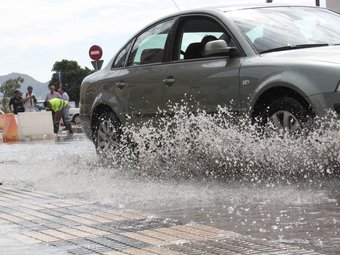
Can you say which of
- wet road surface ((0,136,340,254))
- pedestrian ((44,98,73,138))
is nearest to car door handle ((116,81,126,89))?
wet road surface ((0,136,340,254))

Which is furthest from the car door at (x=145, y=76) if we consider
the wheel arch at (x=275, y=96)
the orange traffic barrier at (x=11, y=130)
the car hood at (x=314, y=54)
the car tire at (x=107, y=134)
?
the orange traffic barrier at (x=11, y=130)

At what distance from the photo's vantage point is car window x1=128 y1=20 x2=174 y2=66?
697 cm

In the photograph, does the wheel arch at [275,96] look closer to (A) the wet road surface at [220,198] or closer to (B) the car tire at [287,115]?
(B) the car tire at [287,115]

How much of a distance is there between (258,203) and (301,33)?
2.02 metres

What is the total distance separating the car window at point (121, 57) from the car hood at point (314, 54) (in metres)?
2.29

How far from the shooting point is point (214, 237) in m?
3.70

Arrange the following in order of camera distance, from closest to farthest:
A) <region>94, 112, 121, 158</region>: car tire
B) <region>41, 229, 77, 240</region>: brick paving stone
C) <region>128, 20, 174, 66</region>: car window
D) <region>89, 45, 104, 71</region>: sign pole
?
1. <region>41, 229, 77, 240</region>: brick paving stone
2. <region>128, 20, 174, 66</region>: car window
3. <region>94, 112, 121, 158</region>: car tire
4. <region>89, 45, 104, 71</region>: sign pole

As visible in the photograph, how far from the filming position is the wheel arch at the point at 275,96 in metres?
5.22

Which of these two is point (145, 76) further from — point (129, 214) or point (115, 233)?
point (115, 233)

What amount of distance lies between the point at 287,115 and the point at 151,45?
2.34 metres

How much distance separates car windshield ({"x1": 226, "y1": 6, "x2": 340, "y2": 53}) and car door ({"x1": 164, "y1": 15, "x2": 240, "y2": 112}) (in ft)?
0.76

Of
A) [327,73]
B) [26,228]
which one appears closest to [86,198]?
[26,228]

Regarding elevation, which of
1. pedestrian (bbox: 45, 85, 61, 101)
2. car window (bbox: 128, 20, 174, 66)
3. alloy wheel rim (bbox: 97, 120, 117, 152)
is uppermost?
car window (bbox: 128, 20, 174, 66)

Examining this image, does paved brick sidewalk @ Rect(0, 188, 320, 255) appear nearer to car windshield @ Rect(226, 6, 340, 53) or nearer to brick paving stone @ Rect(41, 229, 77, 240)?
brick paving stone @ Rect(41, 229, 77, 240)
